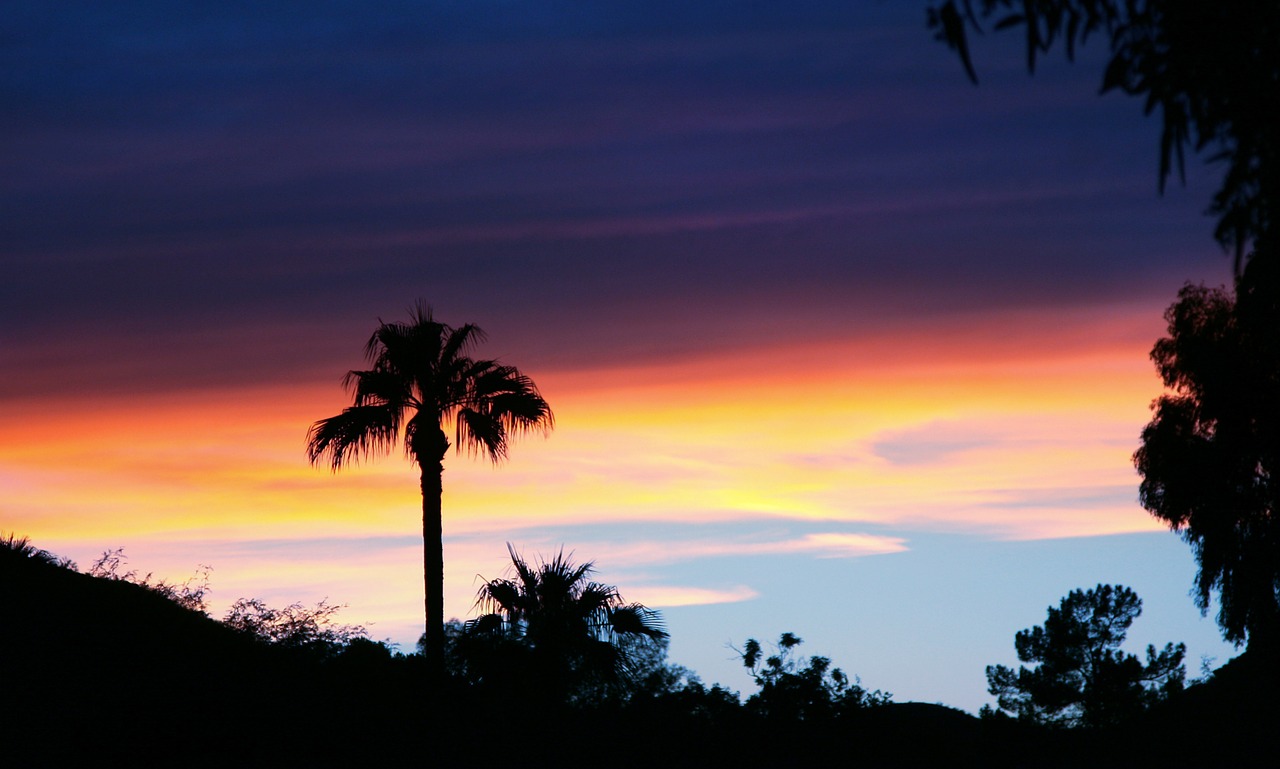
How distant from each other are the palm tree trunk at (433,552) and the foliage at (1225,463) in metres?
20.2

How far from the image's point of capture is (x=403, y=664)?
29.6m

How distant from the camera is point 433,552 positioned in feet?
104

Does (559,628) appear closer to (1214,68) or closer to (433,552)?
(433,552)

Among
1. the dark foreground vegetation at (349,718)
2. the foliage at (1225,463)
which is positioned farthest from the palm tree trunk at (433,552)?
the foliage at (1225,463)

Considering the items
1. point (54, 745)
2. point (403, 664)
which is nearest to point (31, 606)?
point (54, 745)

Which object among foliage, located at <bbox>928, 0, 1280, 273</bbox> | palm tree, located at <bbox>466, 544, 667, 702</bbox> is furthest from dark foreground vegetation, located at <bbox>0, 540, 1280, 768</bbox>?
foliage, located at <bbox>928, 0, 1280, 273</bbox>

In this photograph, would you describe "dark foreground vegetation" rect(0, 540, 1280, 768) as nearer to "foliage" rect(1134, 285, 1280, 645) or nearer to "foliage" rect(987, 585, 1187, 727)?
"foliage" rect(1134, 285, 1280, 645)

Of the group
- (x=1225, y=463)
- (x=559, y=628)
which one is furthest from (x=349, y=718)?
(x=1225, y=463)

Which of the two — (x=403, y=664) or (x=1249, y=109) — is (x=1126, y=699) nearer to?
(x=403, y=664)

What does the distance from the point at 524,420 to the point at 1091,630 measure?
44296mm

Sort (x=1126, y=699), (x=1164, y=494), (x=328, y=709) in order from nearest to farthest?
(x=328, y=709) < (x=1164, y=494) < (x=1126, y=699)

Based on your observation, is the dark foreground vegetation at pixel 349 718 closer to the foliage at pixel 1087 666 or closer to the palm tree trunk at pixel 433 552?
the palm tree trunk at pixel 433 552

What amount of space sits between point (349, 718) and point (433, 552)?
28.4ft

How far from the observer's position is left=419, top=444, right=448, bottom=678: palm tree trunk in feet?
101
